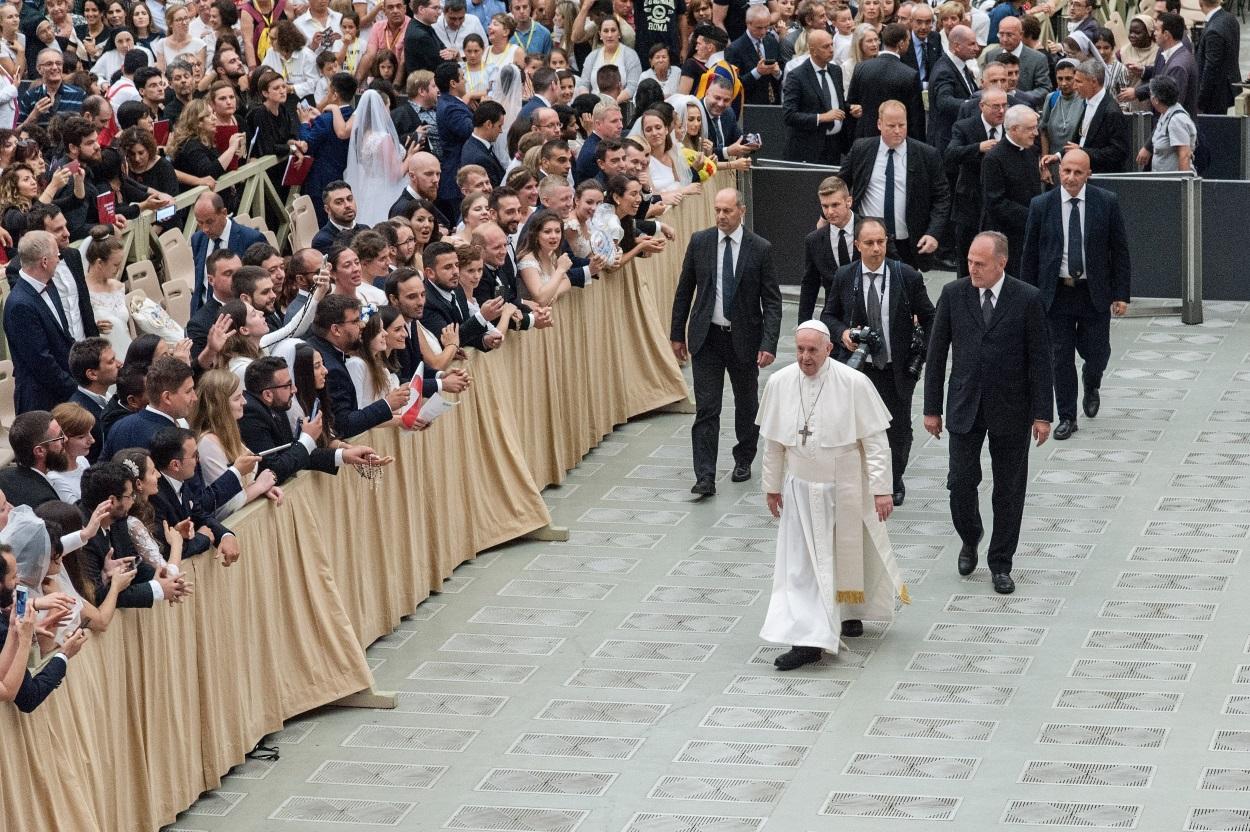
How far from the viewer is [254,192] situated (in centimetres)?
1612

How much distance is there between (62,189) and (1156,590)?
7126 millimetres

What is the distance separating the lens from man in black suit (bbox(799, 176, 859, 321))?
1341cm

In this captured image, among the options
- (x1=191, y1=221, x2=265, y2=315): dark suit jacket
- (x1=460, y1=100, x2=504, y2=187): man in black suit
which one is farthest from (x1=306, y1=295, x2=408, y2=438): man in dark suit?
(x1=460, y1=100, x2=504, y2=187): man in black suit

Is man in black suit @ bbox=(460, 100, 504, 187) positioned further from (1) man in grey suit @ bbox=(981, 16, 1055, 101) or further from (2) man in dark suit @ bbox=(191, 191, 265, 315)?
(1) man in grey suit @ bbox=(981, 16, 1055, 101)

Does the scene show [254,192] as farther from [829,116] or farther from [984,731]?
[984,731]

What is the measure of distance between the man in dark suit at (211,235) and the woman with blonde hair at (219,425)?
3.65 meters

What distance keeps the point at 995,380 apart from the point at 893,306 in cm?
119

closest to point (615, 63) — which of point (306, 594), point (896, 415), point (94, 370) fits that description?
point (896, 415)

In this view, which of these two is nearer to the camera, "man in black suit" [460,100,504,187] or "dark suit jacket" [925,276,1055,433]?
"dark suit jacket" [925,276,1055,433]

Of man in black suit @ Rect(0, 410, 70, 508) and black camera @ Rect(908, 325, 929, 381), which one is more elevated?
man in black suit @ Rect(0, 410, 70, 508)

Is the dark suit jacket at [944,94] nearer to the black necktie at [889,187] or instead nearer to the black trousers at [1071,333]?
the black necktie at [889,187]

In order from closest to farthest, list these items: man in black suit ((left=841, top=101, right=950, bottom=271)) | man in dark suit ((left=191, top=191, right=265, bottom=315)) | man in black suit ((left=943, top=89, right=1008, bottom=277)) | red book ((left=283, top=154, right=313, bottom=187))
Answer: man in dark suit ((left=191, top=191, right=265, bottom=315))
man in black suit ((left=841, top=101, right=950, bottom=271))
red book ((left=283, top=154, right=313, bottom=187))
man in black suit ((left=943, top=89, right=1008, bottom=277))

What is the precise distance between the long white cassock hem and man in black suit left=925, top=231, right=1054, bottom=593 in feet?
3.38

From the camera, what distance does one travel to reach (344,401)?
11.1m
